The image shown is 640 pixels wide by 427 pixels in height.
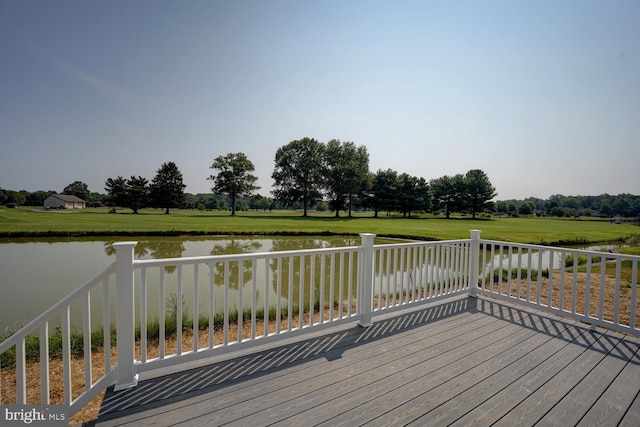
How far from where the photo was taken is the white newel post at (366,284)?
3201 millimetres

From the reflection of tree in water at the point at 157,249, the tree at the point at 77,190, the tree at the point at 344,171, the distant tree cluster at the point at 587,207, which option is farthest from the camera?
the tree at the point at 77,190

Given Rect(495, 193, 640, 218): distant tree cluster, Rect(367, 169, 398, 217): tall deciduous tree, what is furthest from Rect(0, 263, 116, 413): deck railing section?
Rect(495, 193, 640, 218): distant tree cluster

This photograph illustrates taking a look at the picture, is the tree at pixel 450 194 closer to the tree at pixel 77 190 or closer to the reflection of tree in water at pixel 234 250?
the reflection of tree in water at pixel 234 250

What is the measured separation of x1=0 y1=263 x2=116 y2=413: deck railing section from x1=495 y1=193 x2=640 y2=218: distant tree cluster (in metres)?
63.6

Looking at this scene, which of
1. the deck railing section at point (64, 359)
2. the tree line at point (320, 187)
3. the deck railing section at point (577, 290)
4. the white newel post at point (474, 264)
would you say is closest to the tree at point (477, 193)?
the tree line at point (320, 187)

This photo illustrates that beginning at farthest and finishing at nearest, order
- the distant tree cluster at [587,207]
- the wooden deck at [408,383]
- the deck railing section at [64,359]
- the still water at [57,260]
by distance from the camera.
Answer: the distant tree cluster at [587,207] → the still water at [57,260] → the wooden deck at [408,383] → the deck railing section at [64,359]

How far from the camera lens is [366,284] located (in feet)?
10.7

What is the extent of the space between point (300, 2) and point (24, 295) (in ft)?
28.7

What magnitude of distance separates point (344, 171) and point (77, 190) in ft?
191

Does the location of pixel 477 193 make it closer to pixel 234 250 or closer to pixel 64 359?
pixel 234 250

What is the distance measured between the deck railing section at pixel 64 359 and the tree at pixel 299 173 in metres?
33.5

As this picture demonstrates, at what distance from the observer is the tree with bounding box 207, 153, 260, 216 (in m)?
40.1

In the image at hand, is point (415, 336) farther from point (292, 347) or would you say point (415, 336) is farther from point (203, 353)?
point (203, 353)

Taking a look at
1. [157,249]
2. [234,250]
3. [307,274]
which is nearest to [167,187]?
[157,249]
